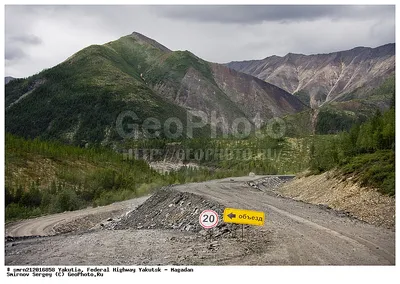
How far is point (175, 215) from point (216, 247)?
21.6ft

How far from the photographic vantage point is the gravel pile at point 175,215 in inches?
589

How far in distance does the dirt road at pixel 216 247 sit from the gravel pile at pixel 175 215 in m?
0.55

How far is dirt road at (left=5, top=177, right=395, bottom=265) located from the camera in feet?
41.0

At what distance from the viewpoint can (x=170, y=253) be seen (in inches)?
518

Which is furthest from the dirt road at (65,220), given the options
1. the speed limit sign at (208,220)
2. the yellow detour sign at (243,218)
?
the yellow detour sign at (243,218)

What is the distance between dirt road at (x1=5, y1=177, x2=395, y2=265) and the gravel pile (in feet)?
1.80

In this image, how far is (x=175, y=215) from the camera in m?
19.9
